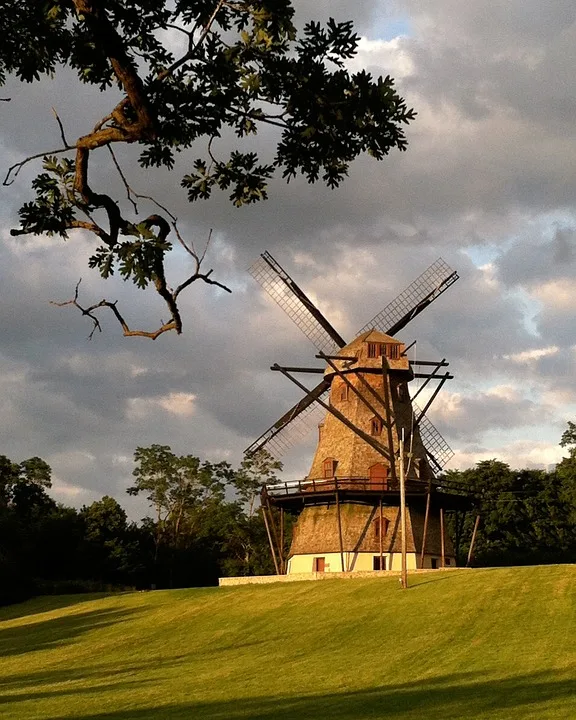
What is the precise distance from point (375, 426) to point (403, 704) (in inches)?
1424

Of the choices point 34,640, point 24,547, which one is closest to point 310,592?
point 34,640

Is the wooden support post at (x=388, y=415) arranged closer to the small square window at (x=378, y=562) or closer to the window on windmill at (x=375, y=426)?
the window on windmill at (x=375, y=426)

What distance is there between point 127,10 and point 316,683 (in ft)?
66.9

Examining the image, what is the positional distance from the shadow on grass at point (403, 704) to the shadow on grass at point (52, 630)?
73.5 feet

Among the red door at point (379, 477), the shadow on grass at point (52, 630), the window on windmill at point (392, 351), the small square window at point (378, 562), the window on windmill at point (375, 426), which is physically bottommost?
Result: the shadow on grass at point (52, 630)

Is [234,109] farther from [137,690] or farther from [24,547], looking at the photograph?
[24,547]

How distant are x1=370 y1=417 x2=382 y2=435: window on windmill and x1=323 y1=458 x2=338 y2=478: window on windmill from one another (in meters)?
2.75

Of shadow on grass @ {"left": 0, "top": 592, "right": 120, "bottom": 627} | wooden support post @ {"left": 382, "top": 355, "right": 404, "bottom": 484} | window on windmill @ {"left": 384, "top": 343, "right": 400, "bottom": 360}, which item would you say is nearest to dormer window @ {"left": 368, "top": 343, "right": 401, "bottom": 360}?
window on windmill @ {"left": 384, "top": 343, "right": 400, "bottom": 360}

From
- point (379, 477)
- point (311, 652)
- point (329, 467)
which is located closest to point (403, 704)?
point (311, 652)

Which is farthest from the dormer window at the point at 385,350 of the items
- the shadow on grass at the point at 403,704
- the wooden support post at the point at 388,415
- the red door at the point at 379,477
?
the shadow on grass at the point at 403,704

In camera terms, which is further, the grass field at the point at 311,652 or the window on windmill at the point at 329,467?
the window on windmill at the point at 329,467

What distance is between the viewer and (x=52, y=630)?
50219 mm

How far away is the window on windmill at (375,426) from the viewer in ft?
193

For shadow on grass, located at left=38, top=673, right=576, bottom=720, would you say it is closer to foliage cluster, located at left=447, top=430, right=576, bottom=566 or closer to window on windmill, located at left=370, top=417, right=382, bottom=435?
window on windmill, located at left=370, top=417, right=382, bottom=435
